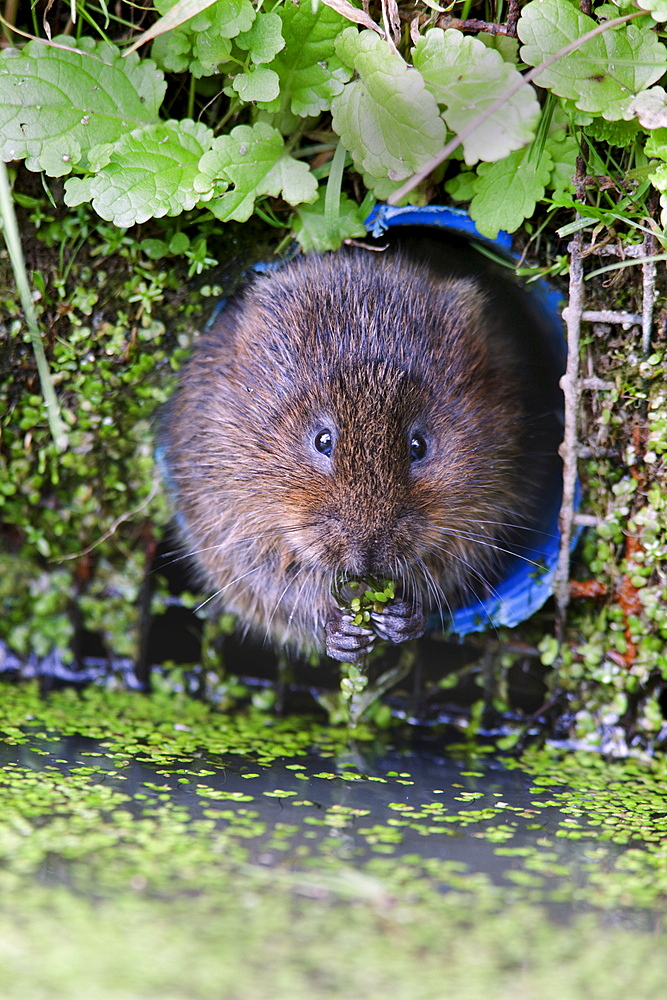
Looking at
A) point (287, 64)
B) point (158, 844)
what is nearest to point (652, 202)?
point (287, 64)

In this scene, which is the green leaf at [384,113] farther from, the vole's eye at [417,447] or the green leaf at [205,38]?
the vole's eye at [417,447]

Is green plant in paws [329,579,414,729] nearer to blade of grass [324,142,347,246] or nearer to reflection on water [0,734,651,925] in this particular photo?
reflection on water [0,734,651,925]

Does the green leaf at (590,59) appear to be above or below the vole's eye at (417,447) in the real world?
above

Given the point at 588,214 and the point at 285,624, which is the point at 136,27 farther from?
the point at 285,624

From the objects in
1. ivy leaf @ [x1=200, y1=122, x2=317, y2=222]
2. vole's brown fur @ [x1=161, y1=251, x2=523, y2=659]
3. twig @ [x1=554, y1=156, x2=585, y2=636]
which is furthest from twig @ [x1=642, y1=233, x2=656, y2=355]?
ivy leaf @ [x1=200, y1=122, x2=317, y2=222]

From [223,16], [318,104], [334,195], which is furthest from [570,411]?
[223,16]

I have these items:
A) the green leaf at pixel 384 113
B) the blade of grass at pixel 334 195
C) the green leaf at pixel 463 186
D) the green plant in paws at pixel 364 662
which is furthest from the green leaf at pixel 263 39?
the green plant in paws at pixel 364 662
